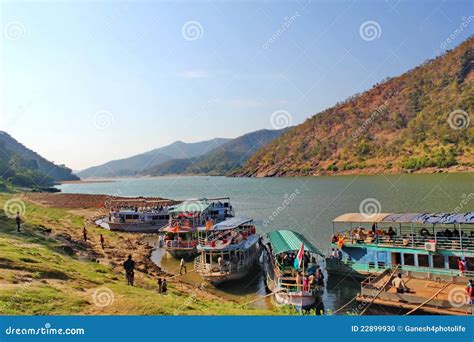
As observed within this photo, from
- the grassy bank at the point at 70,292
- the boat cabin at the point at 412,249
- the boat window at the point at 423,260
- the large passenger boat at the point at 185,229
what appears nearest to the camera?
the grassy bank at the point at 70,292

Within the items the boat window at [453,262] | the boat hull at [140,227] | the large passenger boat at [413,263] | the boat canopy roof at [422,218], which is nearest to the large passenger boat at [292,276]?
the large passenger boat at [413,263]

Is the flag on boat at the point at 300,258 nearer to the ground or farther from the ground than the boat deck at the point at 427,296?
farther from the ground

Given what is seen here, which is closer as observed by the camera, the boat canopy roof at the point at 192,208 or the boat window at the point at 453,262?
the boat window at the point at 453,262

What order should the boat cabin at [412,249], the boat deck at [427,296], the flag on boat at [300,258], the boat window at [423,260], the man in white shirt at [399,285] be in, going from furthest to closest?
the boat window at [423,260] < the boat cabin at [412,249] < the flag on boat at [300,258] < the man in white shirt at [399,285] < the boat deck at [427,296]

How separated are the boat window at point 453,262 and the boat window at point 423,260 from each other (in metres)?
1.18

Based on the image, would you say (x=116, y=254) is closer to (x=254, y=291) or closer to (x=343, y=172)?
(x=254, y=291)

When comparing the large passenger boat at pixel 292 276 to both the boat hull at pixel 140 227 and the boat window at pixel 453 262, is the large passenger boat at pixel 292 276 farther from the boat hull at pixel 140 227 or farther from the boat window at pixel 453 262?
the boat hull at pixel 140 227

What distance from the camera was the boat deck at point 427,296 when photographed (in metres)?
17.6

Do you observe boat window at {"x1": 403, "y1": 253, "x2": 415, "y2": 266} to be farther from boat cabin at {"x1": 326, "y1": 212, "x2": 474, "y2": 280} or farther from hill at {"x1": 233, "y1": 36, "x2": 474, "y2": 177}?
hill at {"x1": 233, "y1": 36, "x2": 474, "y2": 177}

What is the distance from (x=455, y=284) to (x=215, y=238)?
54.5ft

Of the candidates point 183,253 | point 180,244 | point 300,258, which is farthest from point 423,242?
point 180,244

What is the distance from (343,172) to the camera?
15688cm

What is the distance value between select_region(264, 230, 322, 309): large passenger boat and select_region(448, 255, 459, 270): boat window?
7.64 meters

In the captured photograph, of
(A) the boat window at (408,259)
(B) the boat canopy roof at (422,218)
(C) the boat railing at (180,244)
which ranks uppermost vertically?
(B) the boat canopy roof at (422,218)
